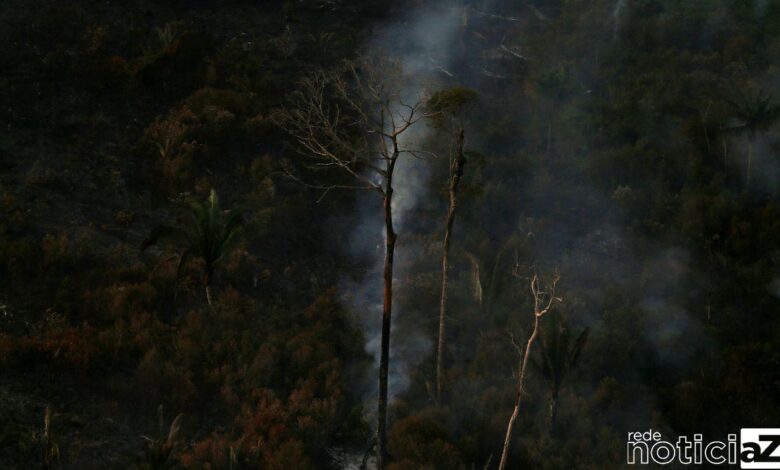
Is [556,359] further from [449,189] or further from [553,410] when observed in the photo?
[449,189]

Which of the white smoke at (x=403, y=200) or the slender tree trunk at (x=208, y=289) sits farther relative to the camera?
the white smoke at (x=403, y=200)

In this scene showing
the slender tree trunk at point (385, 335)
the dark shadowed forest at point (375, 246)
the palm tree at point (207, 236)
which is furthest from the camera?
the palm tree at point (207, 236)

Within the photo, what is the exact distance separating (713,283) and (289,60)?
1609 cm

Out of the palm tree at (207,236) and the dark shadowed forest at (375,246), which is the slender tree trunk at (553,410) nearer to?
the dark shadowed forest at (375,246)

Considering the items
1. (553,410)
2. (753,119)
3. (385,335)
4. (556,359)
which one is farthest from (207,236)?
(753,119)

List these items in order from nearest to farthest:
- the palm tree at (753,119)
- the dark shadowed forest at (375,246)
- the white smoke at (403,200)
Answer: the dark shadowed forest at (375,246), the white smoke at (403,200), the palm tree at (753,119)

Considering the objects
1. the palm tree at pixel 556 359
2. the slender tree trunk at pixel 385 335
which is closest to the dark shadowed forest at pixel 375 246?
the slender tree trunk at pixel 385 335

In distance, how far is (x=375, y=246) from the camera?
17312 millimetres

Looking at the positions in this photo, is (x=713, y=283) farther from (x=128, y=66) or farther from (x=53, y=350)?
(x=128, y=66)

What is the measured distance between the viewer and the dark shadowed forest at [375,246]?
11.6m

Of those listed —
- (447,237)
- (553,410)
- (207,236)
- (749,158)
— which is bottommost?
(553,410)

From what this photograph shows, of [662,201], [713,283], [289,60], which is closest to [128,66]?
[289,60]

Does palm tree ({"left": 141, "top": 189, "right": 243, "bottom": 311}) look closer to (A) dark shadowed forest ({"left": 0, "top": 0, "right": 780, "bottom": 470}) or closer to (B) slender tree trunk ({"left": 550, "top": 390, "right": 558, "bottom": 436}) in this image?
(A) dark shadowed forest ({"left": 0, "top": 0, "right": 780, "bottom": 470})

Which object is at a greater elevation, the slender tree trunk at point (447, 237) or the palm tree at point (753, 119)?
the palm tree at point (753, 119)
